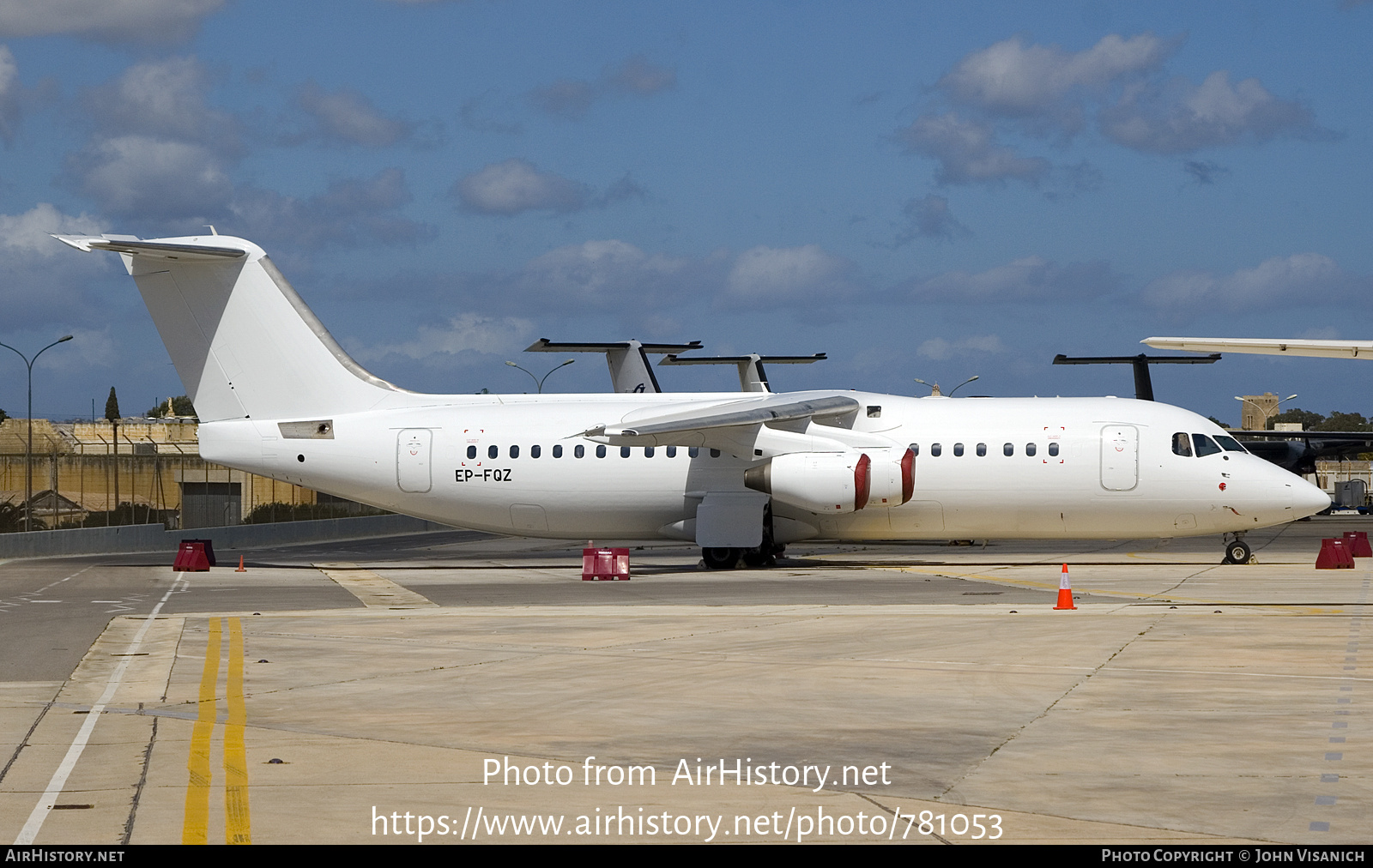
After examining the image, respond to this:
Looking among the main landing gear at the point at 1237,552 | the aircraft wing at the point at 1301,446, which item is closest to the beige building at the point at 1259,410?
the aircraft wing at the point at 1301,446

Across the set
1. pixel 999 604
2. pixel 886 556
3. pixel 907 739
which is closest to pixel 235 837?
pixel 907 739

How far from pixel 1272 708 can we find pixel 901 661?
407cm

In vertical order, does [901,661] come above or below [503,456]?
below

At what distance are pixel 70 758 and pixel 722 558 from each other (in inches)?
836

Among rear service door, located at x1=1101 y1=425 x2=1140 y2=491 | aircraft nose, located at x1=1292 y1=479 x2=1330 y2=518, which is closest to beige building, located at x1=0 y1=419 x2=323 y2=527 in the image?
rear service door, located at x1=1101 y1=425 x2=1140 y2=491

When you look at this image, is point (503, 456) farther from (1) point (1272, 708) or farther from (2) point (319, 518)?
(2) point (319, 518)

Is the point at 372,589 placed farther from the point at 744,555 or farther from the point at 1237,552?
the point at 1237,552

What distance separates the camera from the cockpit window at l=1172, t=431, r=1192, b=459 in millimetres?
29250

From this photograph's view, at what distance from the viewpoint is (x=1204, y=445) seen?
29.4 metres

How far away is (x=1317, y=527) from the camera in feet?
180

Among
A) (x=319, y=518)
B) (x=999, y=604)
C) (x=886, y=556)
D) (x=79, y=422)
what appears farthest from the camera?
(x=79, y=422)

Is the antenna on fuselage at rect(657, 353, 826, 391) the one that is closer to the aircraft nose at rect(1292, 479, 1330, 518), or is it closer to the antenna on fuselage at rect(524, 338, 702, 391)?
the antenna on fuselage at rect(524, 338, 702, 391)

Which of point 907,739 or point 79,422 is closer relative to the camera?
point 907,739

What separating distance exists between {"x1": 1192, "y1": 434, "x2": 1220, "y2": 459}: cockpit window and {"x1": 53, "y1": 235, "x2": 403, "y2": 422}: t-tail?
1792cm
